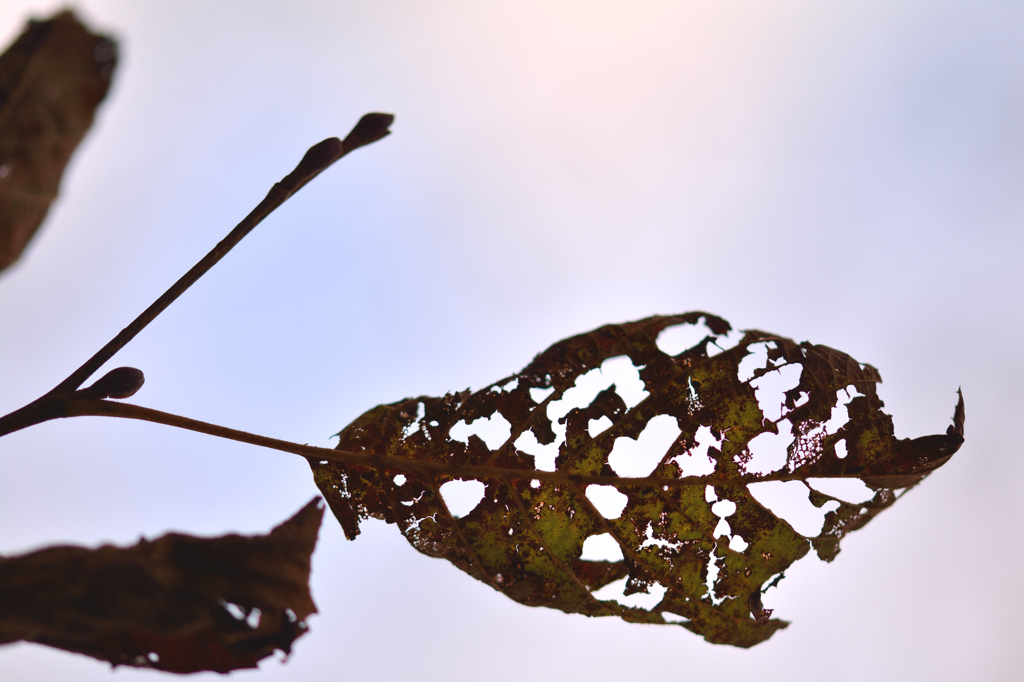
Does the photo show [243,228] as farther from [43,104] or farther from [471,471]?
[471,471]

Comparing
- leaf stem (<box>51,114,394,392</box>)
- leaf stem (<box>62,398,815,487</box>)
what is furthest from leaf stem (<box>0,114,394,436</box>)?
leaf stem (<box>62,398,815,487</box>)

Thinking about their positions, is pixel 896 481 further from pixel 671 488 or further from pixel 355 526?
pixel 355 526

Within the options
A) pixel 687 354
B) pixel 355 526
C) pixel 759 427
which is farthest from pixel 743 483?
pixel 355 526

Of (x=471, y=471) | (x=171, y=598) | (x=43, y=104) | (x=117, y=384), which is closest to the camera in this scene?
(x=43, y=104)

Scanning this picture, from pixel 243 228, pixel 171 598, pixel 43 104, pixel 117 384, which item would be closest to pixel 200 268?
pixel 243 228

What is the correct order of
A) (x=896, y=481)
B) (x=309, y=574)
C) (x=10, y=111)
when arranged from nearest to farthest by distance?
(x=10, y=111) < (x=309, y=574) < (x=896, y=481)

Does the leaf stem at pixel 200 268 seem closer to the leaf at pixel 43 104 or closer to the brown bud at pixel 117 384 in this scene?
the brown bud at pixel 117 384

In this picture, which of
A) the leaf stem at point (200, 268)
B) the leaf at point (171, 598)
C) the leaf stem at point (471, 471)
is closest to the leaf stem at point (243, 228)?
the leaf stem at point (200, 268)
